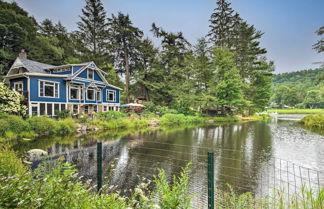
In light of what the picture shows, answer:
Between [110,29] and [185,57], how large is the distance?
44.0 feet

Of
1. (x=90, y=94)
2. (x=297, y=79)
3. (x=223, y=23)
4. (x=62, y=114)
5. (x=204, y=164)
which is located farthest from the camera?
(x=297, y=79)

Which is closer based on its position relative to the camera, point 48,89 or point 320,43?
point 320,43

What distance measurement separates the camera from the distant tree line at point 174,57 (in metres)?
27.4

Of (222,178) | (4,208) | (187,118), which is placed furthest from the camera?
(187,118)

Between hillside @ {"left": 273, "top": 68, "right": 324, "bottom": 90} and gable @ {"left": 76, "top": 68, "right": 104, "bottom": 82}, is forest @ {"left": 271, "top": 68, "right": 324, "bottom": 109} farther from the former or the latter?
gable @ {"left": 76, "top": 68, "right": 104, "bottom": 82}

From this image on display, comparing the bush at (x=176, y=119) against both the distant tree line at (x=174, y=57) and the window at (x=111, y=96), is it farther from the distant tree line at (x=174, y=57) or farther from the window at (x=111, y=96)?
the window at (x=111, y=96)

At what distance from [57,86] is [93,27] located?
16764 millimetres

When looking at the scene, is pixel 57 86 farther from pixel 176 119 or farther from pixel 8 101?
pixel 176 119

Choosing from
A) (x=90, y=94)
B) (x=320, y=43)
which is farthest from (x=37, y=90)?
(x=320, y=43)

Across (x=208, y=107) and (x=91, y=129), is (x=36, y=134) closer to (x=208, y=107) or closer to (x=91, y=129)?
(x=91, y=129)

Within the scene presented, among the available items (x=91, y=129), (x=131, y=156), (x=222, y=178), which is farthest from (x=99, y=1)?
(x=222, y=178)

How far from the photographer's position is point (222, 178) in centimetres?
565

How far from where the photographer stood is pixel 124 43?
28406 mm

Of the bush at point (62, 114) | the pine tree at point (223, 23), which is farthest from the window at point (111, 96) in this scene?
the pine tree at point (223, 23)
